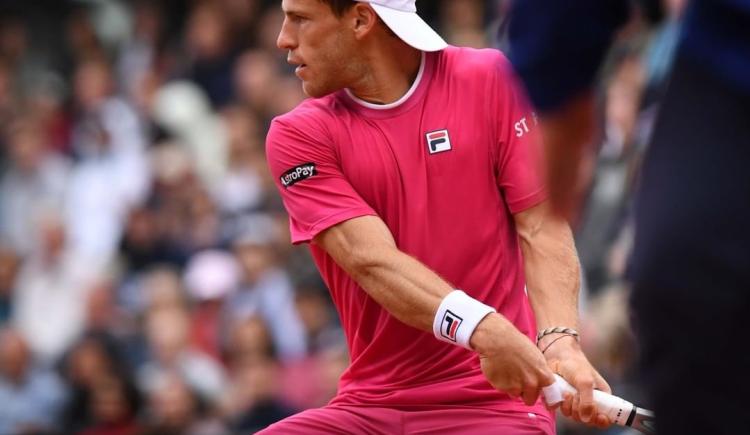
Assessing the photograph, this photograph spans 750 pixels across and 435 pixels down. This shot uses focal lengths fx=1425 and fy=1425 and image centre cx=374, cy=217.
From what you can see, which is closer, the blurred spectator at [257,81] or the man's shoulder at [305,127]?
the man's shoulder at [305,127]

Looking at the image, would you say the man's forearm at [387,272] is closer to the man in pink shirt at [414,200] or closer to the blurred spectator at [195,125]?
the man in pink shirt at [414,200]

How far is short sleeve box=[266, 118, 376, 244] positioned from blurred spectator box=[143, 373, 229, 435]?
5718 millimetres

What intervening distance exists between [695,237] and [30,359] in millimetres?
10344

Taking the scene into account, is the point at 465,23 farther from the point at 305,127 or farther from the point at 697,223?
the point at 697,223

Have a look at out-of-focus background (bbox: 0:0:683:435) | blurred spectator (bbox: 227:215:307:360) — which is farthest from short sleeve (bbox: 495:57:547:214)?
blurred spectator (bbox: 227:215:307:360)

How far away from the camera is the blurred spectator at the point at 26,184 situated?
48.9 feet

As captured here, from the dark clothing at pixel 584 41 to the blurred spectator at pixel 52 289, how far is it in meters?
10.9

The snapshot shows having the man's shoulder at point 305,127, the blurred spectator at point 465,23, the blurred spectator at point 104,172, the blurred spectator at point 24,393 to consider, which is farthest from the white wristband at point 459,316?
the blurred spectator at point 104,172

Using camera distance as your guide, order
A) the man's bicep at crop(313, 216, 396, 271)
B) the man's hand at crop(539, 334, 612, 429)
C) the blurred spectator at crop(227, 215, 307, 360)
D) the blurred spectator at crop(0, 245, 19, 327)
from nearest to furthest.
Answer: the man's hand at crop(539, 334, 612, 429)
the man's bicep at crop(313, 216, 396, 271)
the blurred spectator at crop(227, 215, 307, 360)
the blurred spectator at crop(0, 245, 19, 327)

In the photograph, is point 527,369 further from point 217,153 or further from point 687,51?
point 217,153

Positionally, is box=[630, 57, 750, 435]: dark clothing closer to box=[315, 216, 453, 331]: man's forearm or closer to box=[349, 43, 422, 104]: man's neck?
box=[315, 216, 453, 331]: man's forearm

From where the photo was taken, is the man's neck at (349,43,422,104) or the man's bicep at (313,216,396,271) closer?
Result: the man's bicep at (313,216,396,271)

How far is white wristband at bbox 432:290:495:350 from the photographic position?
15.1 feet

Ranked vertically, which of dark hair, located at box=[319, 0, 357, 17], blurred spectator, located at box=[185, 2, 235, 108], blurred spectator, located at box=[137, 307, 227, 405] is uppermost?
blurred spectator, located at box=[185, 2, 235, 108]
